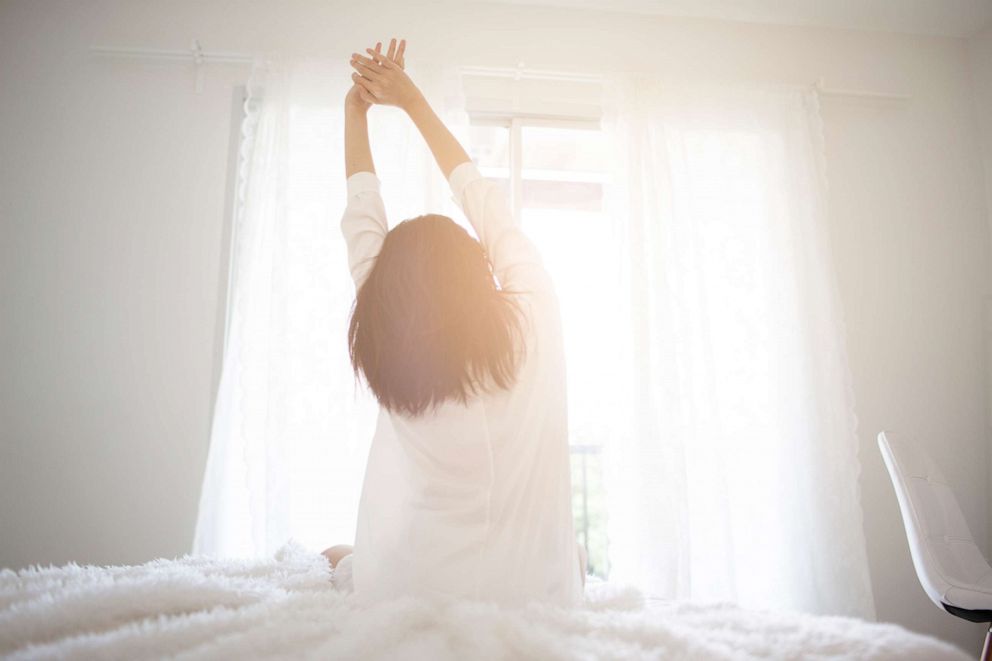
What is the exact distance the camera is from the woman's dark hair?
94 centimetres

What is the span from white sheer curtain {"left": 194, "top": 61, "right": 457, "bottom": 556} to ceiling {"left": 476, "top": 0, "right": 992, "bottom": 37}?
0.96 m

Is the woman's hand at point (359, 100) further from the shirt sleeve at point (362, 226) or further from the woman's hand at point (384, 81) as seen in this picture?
the shirt sleeve at point (362, 226)

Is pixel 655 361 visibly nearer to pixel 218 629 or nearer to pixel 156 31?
pixel 218 629

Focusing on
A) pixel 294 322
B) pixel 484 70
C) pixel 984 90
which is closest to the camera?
→ pixel 294 322

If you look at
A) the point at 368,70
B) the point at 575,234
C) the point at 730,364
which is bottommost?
the point at 730,364

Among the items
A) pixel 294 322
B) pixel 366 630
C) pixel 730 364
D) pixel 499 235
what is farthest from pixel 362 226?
pixel 730 364

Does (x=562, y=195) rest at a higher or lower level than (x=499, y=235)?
higher

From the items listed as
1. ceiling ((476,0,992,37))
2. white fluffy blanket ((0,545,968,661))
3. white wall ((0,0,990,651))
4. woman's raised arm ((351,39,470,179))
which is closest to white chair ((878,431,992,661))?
white wall ((0,0,990,651))

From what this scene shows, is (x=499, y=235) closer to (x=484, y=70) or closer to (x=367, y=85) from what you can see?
(x=367, y=85)

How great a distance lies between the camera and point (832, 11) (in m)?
2.81

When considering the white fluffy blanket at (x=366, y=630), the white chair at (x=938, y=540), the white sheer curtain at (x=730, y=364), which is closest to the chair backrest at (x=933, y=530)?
the white chair at (x=938, y=540)

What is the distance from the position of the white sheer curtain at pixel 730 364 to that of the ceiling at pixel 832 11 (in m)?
0.41

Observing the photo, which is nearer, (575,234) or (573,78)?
(573,78)

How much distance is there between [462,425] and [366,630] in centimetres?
36
